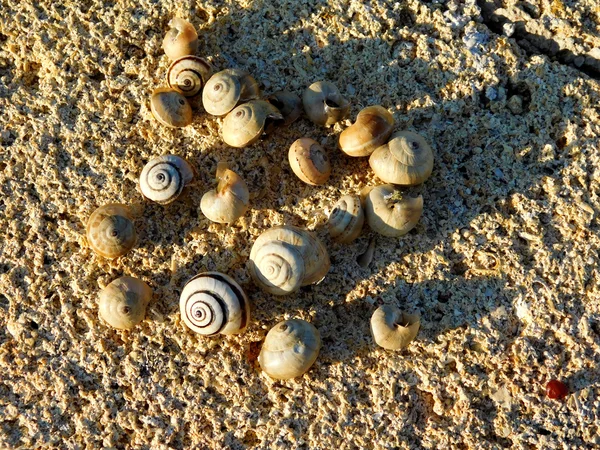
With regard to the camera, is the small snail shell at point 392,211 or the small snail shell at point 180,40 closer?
the small snail shell at point 392,211

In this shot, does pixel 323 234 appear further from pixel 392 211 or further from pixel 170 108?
pixel 170 108

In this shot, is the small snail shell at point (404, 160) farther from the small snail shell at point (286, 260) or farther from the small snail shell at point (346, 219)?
the small snail shell at point (286, 260)

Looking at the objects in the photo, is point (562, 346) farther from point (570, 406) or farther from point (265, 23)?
point (265, 23)

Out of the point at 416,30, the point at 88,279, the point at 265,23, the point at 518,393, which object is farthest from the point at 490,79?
the point at 88,279

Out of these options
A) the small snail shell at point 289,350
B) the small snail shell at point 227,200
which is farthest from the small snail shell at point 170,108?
the small snail shell at point 289,350

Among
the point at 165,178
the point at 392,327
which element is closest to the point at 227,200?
the point at 165,178

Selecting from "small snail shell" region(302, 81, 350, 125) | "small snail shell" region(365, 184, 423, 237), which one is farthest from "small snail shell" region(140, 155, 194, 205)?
"small snail shell" region(365, 184, 423, 237)
